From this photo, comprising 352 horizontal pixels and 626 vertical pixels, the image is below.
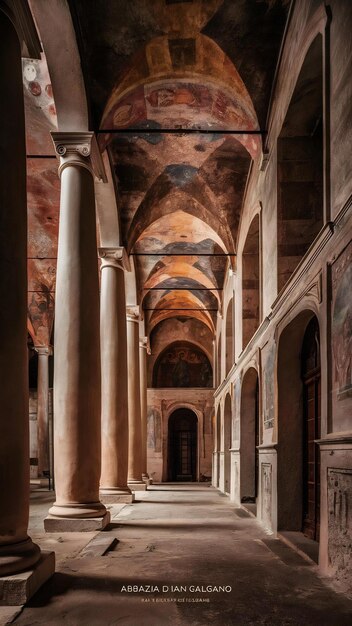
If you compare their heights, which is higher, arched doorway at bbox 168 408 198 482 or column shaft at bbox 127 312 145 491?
column shaft at bbox 127 312 145 491

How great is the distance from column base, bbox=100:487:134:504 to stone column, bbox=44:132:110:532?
154 inches

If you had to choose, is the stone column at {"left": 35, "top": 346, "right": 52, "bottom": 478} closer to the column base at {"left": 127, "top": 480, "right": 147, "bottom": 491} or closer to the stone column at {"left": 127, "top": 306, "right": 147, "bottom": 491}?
the column base at {"left": 127, "top": 480, "right": 147, "bottom": 491}

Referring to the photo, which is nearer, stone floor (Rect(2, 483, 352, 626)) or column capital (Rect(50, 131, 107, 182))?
stone floor (Rect(2, 483, 352, 626))

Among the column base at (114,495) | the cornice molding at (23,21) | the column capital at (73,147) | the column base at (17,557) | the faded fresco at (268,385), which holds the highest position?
the column capital at (73,147)

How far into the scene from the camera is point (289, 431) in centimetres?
967

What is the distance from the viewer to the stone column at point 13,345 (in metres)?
4.95

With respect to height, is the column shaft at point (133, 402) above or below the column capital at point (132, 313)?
below

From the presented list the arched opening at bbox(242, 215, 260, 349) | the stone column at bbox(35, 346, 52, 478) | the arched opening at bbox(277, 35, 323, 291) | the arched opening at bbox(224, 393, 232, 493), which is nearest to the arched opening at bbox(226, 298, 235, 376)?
the arched opening at bbox(224, 393, 232, 493)

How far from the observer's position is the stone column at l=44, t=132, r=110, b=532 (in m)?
8.88

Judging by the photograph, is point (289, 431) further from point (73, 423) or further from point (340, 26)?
point (340, 26)

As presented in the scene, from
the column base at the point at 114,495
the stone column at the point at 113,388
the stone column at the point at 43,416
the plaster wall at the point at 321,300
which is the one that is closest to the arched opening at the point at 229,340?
the stone column at the point at 43,416

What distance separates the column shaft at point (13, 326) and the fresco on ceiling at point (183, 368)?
3000 centimetres

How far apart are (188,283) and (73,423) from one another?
63.5 feet

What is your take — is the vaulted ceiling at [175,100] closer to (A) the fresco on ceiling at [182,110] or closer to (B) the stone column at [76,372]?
(A) the fresco on ceiling at [182,110]
